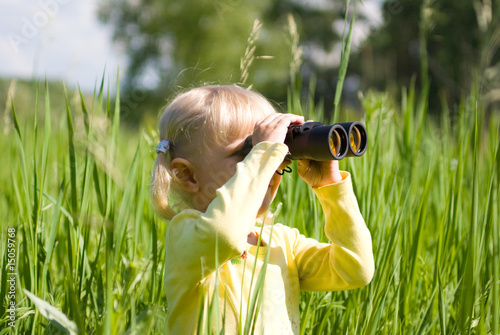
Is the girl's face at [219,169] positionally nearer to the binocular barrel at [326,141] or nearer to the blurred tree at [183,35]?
the binocular barrel at [326,141]

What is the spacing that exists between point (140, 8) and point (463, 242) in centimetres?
1748

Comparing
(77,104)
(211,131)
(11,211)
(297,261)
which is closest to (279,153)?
(211,131)

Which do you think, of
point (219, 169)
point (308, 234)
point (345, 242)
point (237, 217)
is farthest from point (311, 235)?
point (237, 217)

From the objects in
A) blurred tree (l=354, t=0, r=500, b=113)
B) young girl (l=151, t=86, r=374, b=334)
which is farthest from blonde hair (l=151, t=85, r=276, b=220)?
blurred tree (l=354, t=0, r=500, b=113)

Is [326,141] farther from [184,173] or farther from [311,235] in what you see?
[311,235]

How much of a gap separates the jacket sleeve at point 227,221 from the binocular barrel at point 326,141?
6 cm

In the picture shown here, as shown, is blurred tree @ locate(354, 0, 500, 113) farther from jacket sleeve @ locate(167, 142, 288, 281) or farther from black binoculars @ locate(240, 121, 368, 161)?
jacket sleeve @ locate(167, 142, 288, 281)

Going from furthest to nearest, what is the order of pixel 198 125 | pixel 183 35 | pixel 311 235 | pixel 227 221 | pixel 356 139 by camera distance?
1. pixel 183 35
2. pixel 311 235
3. pixel 198 125
4. pixel 356 139
5. pixel 227 221

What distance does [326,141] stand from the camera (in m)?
0.82

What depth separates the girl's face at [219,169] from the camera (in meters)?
0.95

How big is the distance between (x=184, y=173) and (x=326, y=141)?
34cm

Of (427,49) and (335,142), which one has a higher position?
(427,49)

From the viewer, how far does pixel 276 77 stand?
18734mm

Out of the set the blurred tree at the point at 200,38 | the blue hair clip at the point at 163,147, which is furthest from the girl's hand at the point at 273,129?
the blurred tree at the point at 200,38
